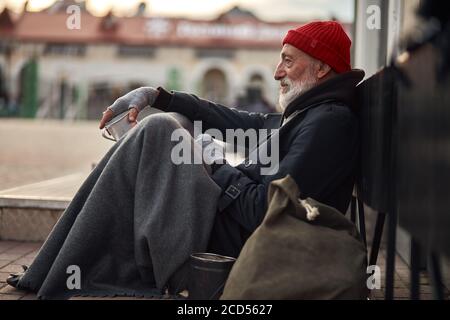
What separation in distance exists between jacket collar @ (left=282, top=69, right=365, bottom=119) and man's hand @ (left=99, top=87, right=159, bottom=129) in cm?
73

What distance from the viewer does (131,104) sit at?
2.92 metres

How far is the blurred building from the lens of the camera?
39062 millimetres

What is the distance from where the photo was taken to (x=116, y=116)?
2.91m

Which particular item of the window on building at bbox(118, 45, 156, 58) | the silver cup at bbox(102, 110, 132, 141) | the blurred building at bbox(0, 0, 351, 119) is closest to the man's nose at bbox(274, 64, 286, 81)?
the silver cup at bbox(102, 110, 132, 141)

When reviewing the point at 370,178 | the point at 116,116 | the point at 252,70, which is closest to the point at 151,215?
the point at 116,116

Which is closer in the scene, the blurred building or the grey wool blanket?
the grey wool blanket

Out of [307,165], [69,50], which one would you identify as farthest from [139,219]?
[69,50]

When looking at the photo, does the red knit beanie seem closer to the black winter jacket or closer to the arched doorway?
the black winter jacket

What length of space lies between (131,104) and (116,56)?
3805cm

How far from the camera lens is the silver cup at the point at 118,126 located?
2879mm

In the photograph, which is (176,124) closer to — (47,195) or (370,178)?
(370,178)

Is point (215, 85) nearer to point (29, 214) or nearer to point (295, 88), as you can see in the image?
point (29, 214)

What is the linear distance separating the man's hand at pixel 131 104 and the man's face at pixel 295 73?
26.1 inches
